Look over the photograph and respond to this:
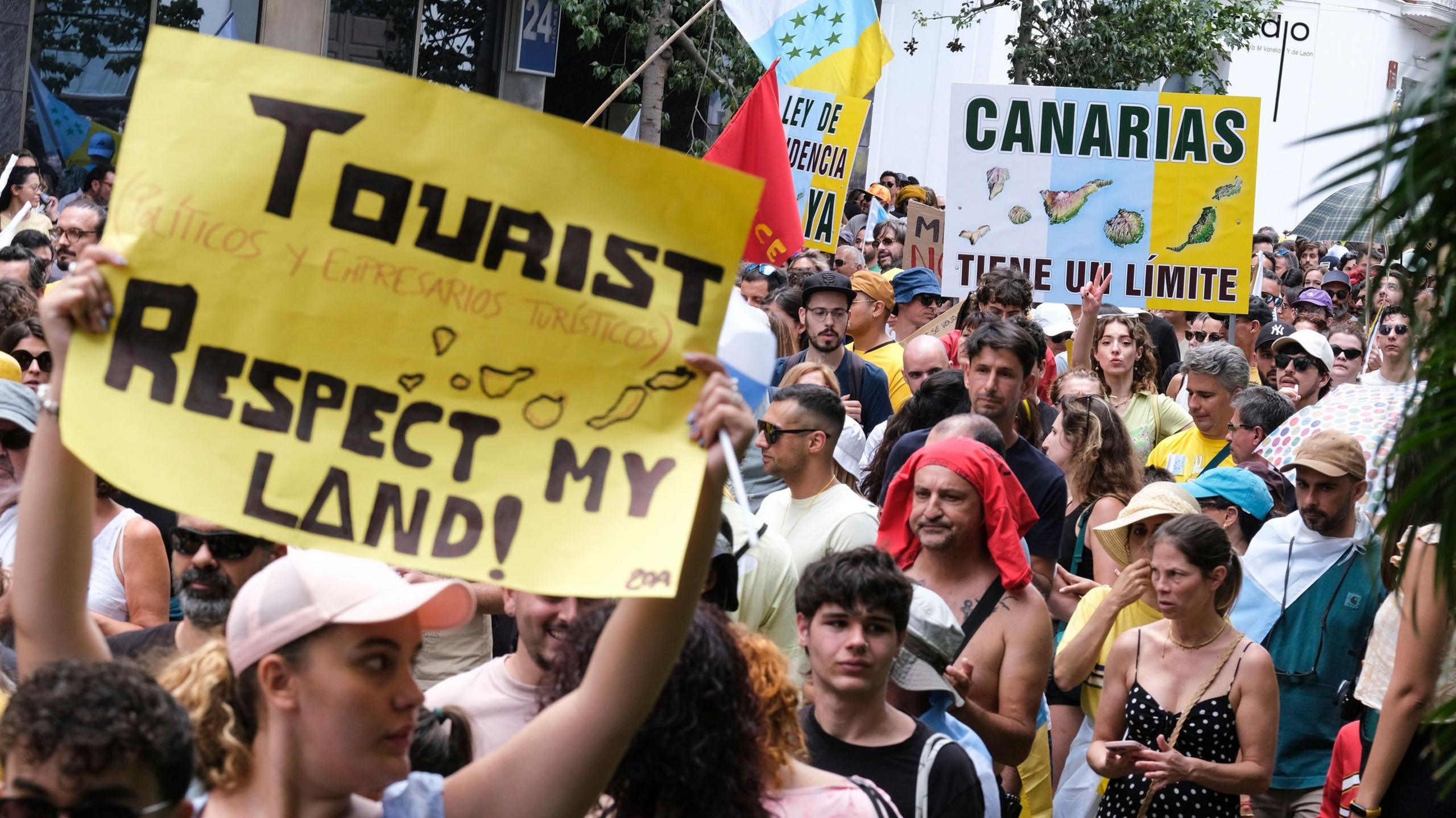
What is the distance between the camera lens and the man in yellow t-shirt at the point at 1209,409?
318 inches

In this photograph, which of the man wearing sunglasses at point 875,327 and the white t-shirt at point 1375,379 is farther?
the man wearing sunglasses at point 875,327

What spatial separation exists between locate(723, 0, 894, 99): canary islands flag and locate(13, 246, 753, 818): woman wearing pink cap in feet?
30.3

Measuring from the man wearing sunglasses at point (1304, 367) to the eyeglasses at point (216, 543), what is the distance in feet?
22.8

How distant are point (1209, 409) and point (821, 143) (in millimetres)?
3579

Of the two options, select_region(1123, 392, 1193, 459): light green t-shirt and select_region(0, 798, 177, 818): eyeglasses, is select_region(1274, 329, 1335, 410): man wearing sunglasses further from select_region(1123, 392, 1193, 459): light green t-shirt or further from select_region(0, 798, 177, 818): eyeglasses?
select_region(0, 798, 177, 818): eyeglasses

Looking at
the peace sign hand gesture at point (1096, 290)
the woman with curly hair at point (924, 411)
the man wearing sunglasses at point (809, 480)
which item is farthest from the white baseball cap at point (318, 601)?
the peace sign hand gesture at point (1096, 290)

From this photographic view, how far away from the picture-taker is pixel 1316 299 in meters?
13.8

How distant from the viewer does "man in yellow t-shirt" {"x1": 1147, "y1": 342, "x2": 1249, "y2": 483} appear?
8.07m

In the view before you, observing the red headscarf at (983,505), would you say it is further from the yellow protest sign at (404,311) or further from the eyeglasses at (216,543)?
the yellow protest sign at (404,311)

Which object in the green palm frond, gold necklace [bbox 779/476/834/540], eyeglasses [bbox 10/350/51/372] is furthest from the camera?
eyeglasses [bbox 10/350/51/372]

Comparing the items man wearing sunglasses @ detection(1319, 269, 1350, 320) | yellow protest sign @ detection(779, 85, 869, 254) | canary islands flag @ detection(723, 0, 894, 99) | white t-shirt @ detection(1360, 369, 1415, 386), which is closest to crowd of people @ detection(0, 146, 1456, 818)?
white t-shirt @ detection(1360, 369, 1415, 386)

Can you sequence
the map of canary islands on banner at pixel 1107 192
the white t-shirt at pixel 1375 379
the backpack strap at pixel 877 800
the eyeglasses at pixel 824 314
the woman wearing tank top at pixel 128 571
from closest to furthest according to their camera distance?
the backpack strap at pixel 877 800
the woman wearing tank top at pixel 128 571
the eyeglasses at pixel 824 314
the white t-shirt at pixel 1375 379
the map of canary islands on banner at pixel 1107 192

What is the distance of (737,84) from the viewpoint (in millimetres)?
20219

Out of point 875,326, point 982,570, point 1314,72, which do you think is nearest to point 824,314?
point 875,326
